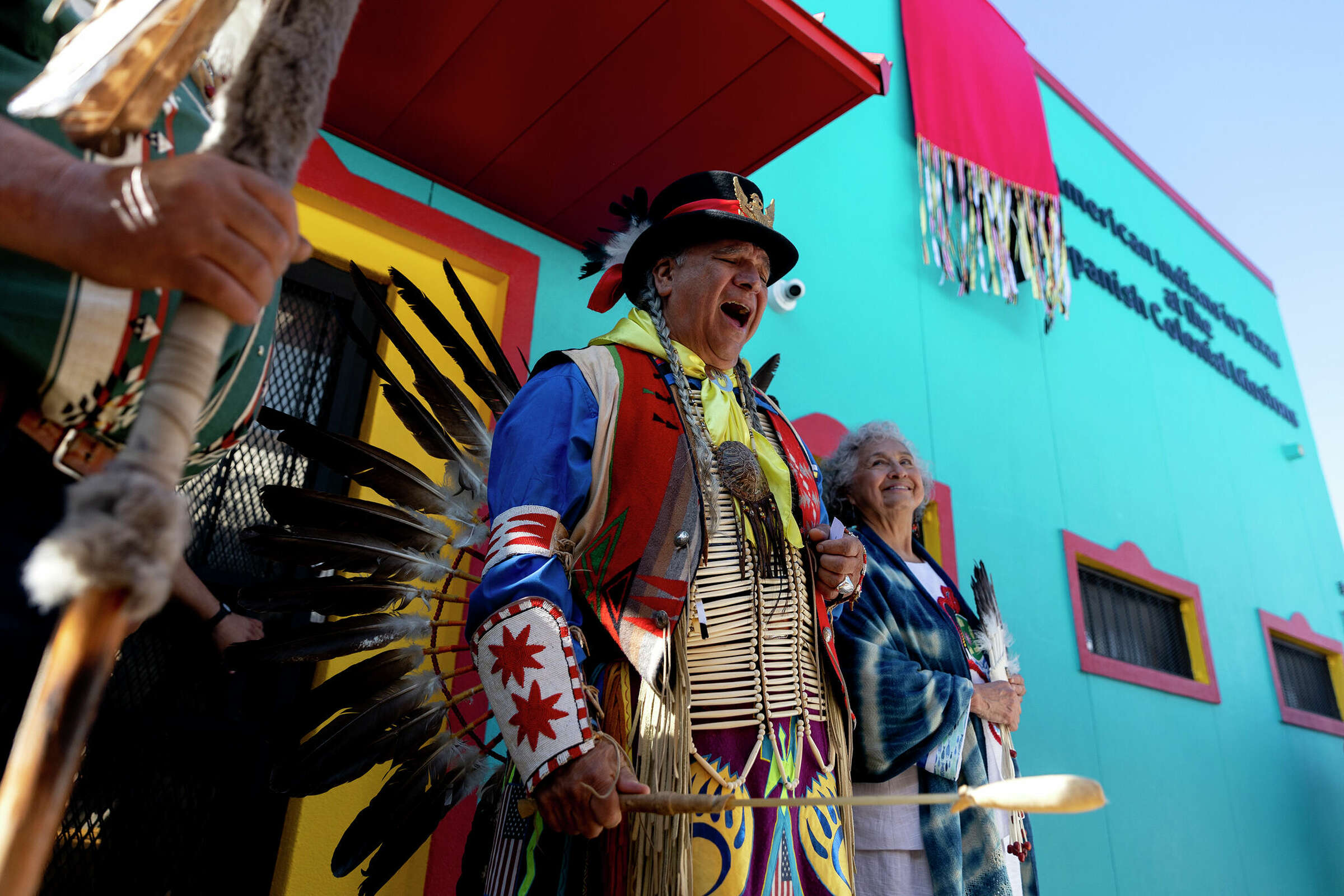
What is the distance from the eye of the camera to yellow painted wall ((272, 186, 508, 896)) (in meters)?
2.46

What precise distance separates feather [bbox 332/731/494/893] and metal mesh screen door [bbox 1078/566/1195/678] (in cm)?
426

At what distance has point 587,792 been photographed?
59.9 inches

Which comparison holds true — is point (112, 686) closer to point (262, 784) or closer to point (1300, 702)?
point (262, 784)

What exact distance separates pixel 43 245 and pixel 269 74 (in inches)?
10.0

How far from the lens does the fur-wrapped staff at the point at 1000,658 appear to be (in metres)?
2.81

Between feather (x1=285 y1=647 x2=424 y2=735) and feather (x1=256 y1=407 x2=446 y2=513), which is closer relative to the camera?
feather (x1=285 y1=647 x2=424 y2=735)

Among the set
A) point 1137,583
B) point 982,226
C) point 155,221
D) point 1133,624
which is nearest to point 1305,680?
point 1137,583

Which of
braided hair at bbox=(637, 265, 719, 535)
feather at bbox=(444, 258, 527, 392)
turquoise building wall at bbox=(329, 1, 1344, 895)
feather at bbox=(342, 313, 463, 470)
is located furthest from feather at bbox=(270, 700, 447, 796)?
turquoise building wall at bbox=(329, 1, 1344, 895)

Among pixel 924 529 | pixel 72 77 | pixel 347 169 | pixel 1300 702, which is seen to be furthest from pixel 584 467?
pixel 1300 702

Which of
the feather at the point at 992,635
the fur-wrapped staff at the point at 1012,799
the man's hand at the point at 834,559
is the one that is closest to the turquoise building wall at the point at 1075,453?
the feather at the point at 992,635

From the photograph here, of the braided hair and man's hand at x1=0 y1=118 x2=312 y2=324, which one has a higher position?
the braided hair

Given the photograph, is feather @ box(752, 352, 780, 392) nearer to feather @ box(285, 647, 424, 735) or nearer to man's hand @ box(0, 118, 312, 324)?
feather @ box(285, 647, 424, 735)

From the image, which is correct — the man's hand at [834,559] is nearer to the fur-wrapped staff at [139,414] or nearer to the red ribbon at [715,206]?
the red ribbon at [715,206]

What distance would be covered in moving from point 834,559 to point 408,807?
3.69 ft
